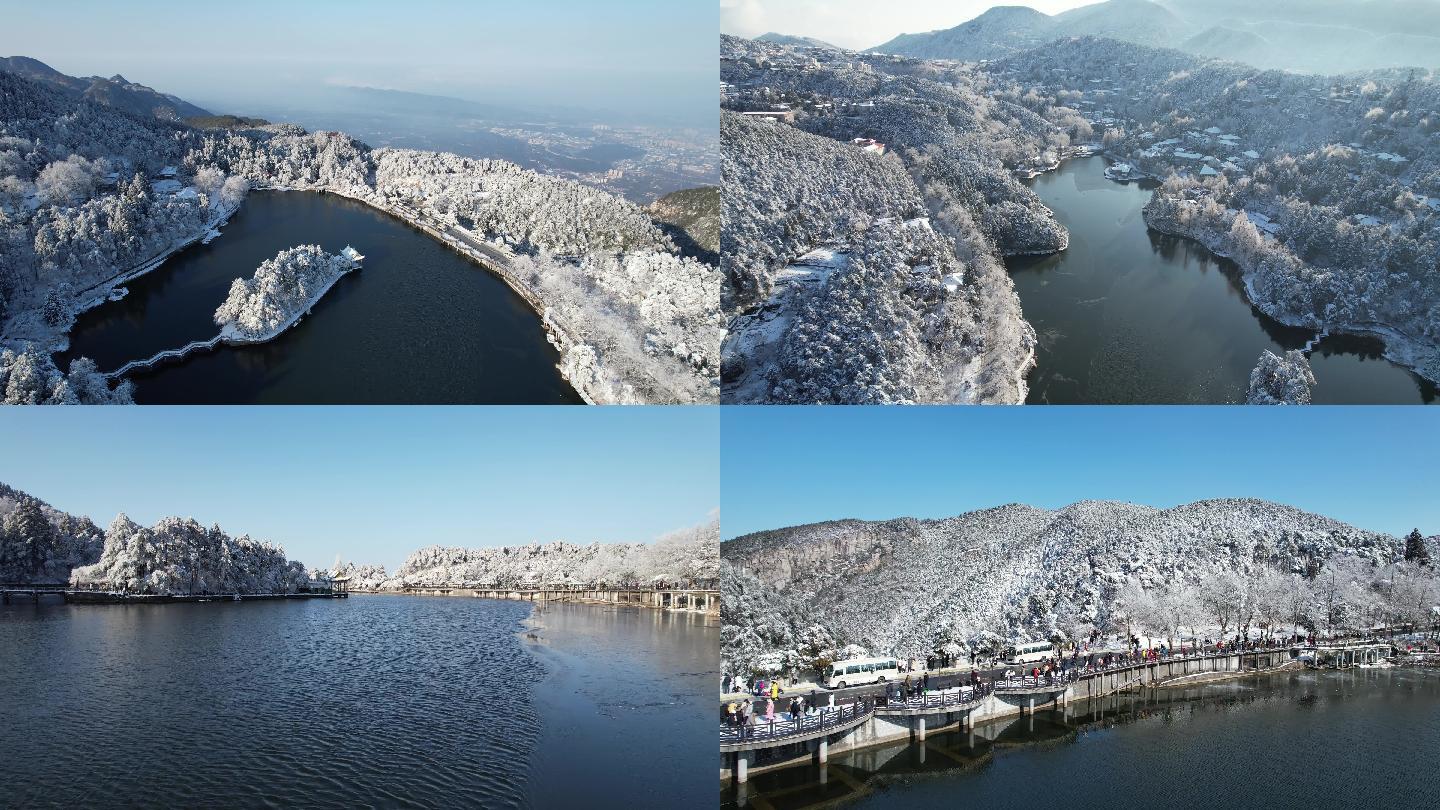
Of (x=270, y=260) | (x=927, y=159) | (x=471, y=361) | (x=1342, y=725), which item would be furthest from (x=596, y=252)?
(x=1342, y=725)

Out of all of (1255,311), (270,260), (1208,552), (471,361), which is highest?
(270,260)

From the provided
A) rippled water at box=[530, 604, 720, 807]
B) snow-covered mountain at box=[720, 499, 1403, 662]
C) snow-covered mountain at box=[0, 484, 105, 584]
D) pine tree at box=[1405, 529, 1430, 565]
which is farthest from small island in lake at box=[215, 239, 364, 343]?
pine tree at box=[1405, 529, 1430, 565]

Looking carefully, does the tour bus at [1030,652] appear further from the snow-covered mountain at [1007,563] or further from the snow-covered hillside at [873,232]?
the snow-covered hillside at [873,232]

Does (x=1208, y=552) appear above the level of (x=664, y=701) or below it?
above

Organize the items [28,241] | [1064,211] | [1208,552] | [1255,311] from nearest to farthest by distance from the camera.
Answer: [28,241]
[1255,311]
[1064,211]
[1208,552]

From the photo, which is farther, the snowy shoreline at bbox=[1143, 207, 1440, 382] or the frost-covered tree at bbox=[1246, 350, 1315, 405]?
the snowy shoreline at bbox=[1143, 207, 1440, 382]

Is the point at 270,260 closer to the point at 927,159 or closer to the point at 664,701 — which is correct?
the point at 664,701

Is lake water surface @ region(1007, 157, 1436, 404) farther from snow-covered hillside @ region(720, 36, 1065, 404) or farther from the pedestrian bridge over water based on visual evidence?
the pedestrian bridge over water

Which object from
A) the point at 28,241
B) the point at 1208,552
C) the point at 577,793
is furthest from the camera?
the point at 1208,552
